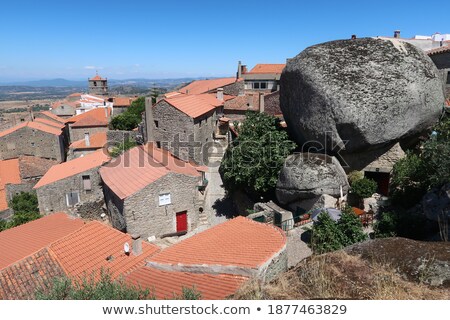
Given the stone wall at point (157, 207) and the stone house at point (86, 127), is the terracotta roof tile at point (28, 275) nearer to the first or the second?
the stone wall at point (157, 207)

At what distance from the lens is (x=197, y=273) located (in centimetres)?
943

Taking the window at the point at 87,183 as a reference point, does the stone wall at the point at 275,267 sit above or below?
above

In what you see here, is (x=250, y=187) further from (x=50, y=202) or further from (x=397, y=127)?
(x=50, y=202)

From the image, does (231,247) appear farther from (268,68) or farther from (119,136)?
(268,68)

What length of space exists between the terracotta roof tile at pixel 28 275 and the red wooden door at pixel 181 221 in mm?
8477

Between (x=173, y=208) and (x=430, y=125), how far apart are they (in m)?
16.0

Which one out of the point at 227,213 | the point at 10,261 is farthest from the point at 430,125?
the point at 10,261

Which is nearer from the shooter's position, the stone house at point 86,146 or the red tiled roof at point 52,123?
the stone house at point 86,146

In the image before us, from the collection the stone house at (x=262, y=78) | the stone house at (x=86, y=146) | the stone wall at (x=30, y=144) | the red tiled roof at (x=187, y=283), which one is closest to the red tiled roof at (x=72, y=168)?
the stone house at (x=86, y=146)

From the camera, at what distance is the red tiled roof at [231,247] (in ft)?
30.4

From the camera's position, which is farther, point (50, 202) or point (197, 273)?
point (50, 202)

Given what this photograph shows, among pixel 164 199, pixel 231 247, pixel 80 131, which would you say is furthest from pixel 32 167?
pixel 231 247

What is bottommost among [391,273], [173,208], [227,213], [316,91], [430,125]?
[227,213]
